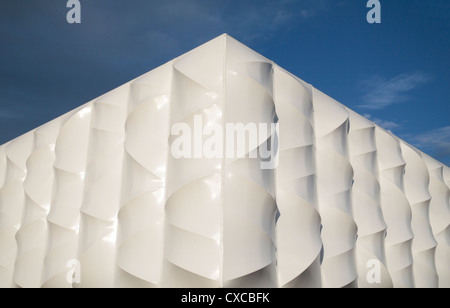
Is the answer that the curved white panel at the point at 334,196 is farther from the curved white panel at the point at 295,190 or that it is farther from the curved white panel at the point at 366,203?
the curved white panel at the point at 366,203

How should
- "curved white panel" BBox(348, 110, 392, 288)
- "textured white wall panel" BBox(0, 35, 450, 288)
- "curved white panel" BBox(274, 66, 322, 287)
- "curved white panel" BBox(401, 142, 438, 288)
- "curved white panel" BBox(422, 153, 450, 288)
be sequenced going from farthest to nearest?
"curved white panel" BBox(422, 153, 450, 288), "curved white panel" BBox(401, 142, 438, 288), "curved white panel" BBox(348, 110, 392, 288), "curved white panel" BBox(274, 66, 322, 287), "textured white wall panel" BBox(0, 35, 450, 288)

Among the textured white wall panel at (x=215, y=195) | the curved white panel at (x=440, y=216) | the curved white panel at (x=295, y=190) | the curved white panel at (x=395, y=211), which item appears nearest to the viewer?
the textured white wall panel at (x=215, y=195)

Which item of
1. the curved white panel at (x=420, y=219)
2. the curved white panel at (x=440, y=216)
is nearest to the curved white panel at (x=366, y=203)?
the curved white panel at (x=420, y=219)

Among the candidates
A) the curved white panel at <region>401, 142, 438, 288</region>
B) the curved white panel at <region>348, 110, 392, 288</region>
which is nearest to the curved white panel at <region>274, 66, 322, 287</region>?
the curved white panel at <region>348, 110, 392, 288</region>

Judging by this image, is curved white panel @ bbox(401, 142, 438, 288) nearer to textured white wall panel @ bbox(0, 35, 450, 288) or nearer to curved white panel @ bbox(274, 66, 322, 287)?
textured white wall panel @ bbox(0, 35, 450, 288)

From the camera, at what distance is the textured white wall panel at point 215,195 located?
30.7 ft

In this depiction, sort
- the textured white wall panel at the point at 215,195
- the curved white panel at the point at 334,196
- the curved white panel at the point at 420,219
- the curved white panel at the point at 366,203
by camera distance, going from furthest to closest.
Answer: the curved white panel at the point at 420,219 → the curved white panel at the point at 366,203 → the curved white panel at the point at 334,196 → the textured white wall panel at the point at 215,195

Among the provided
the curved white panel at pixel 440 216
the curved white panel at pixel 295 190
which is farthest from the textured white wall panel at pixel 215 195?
the curved white panel at pixel 440 216

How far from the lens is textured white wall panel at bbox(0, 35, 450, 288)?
9359mm

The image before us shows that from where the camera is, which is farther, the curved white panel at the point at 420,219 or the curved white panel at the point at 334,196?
the curved white panel at the point at 420,219

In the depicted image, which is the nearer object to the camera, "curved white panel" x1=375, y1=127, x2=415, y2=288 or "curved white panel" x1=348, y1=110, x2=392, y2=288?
"curved white panel" x1=348, y1=110, x2=392, y2=288

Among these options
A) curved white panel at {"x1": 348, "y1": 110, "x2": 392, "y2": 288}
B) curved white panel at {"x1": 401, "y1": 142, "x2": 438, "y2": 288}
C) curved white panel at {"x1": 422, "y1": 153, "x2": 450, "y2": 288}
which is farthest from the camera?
curved white panel at {"x1": 422, "y1": 153, "x2": 450, "y2": 288}

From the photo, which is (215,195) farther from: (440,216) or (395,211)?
(440,216)

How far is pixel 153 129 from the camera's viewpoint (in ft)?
37.4
